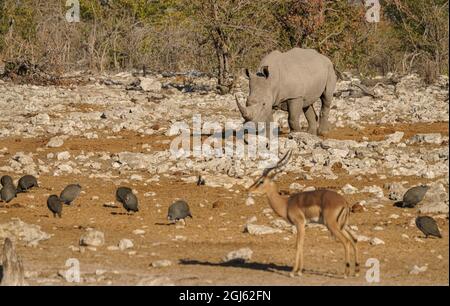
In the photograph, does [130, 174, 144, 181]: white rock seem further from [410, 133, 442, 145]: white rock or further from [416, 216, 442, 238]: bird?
[416, 216, 442, 238]: bird

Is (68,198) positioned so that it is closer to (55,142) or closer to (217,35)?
(55,142)

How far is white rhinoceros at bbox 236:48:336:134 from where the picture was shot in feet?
61.2

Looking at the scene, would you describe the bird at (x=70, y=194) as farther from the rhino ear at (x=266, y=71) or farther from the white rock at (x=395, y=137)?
the white rock at (x=395, y=137)

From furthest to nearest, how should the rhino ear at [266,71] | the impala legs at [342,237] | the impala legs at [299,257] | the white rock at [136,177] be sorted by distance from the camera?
the rhino ear at [266,71], the white rock at [136,177], the impala legs at [299,257], the impala legs at [342,237]

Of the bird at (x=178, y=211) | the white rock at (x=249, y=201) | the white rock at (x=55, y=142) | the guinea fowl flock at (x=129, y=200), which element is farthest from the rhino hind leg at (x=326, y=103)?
the bird at (x=178, y=211)

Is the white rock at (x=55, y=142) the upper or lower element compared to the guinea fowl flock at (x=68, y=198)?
upper

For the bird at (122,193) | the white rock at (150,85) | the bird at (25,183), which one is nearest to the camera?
the bird at (122,193)

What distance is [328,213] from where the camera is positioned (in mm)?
8969

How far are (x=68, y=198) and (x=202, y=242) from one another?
9.48 ft

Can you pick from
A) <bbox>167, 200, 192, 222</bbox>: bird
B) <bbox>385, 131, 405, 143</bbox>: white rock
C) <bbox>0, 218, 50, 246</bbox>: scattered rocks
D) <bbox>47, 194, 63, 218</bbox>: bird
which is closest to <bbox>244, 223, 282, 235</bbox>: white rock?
<bbox>167, 200, 192, 222</bbox>: bird

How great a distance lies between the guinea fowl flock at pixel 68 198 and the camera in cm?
1234

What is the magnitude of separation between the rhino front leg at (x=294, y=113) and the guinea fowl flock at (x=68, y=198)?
600 centimetres

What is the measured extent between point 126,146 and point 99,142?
0.86 metres

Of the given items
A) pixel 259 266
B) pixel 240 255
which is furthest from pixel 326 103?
pixel 259 266
